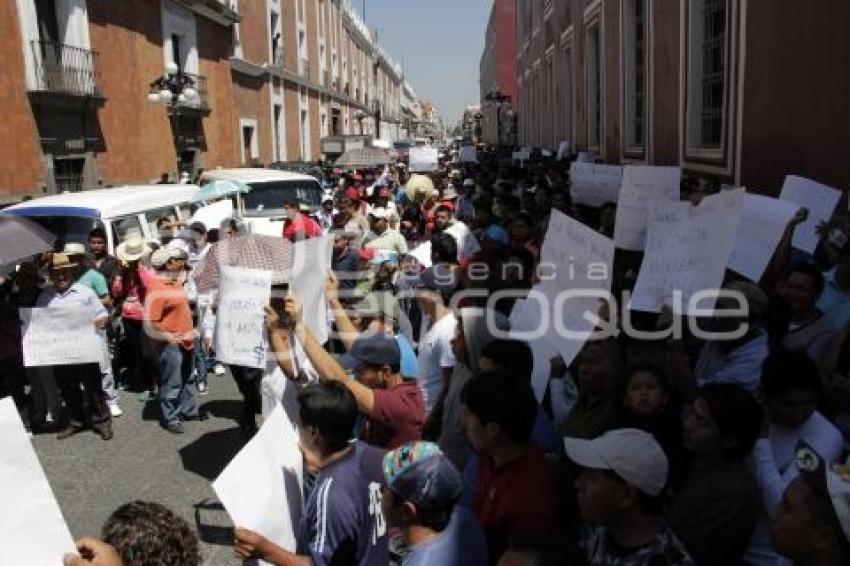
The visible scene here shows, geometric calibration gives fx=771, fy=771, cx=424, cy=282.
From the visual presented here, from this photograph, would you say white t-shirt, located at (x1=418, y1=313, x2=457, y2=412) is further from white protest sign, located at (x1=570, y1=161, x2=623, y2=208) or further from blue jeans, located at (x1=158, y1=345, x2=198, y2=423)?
white protest sign, located at (x1=570, y1=161, x2=623, y2=208)

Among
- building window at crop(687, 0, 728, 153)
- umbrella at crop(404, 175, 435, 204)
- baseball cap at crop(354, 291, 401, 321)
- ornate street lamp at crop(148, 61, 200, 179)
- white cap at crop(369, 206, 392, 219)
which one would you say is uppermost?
ornate street lamp at crop(148, 61, 200, 179)

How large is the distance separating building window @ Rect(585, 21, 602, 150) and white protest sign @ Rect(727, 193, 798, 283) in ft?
46.8

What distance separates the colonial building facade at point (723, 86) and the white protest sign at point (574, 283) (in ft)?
10.6

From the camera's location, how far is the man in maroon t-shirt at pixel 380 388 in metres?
3.49

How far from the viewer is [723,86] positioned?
29.7ft

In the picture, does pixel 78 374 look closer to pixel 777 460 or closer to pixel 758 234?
pixel 758 234

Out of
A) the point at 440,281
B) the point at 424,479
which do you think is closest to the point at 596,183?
the point at 440,281

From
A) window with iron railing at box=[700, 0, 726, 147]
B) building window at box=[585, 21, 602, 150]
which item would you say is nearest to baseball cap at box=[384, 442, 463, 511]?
window with iron railing at box=[700, 0, 726, 147]

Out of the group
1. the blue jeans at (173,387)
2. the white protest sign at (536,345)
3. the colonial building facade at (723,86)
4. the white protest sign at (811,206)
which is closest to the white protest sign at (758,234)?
the white protest sign at (811,206)

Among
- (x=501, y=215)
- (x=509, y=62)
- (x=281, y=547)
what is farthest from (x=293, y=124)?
(x=281, y=547)

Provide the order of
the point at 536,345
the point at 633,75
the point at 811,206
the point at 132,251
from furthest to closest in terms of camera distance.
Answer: the point at 633,75, the point at 132,251, the point at 811,206, the point at 536,345

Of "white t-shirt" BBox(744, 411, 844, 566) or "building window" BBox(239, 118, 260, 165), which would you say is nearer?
"white t-shirt" BBox(744, 411, 844, 566)

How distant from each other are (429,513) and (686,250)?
2.08 metres

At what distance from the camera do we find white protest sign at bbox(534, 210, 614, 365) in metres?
3.73
